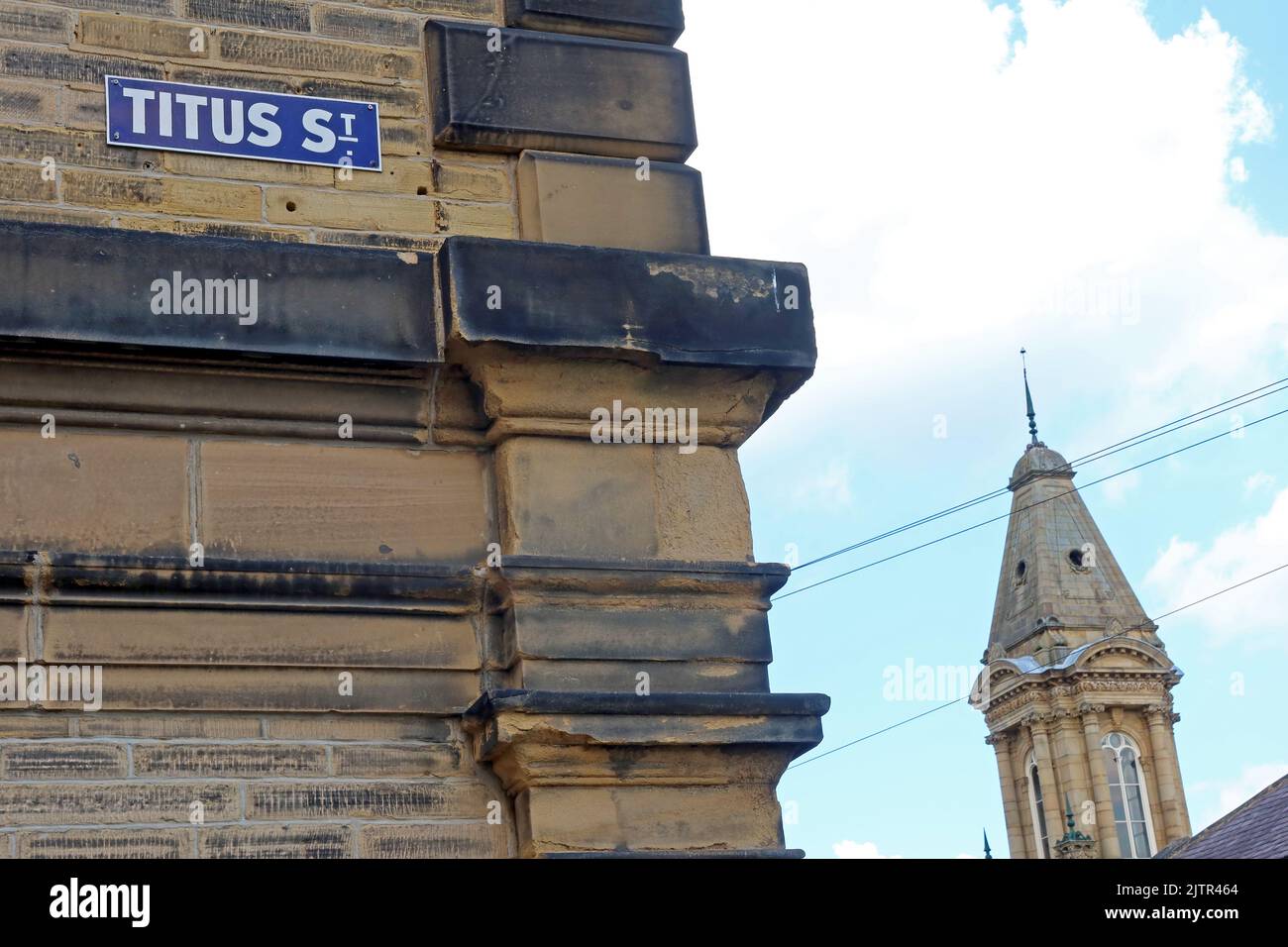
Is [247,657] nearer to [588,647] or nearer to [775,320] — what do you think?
[588,647]

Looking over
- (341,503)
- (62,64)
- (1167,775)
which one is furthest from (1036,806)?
(62,64)

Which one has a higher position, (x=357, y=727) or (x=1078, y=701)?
(x=1078, y=701)

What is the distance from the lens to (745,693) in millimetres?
3936

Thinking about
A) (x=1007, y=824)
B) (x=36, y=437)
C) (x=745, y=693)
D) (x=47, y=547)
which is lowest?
(x=745, y=693)

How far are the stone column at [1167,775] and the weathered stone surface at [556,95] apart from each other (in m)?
48.6

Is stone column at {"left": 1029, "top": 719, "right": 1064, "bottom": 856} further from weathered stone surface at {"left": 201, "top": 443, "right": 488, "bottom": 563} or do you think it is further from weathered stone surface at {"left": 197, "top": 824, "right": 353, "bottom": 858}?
weathered stone surface at {"left": 197, "top": 824, "right": 353, "bottom": 858}

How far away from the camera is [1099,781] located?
50.9 m

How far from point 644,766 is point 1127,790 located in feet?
164

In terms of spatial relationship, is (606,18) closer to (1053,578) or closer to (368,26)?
(368,26)

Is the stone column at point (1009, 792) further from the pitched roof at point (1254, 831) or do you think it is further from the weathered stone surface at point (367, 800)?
the weathered stone surface at point (367, 800)

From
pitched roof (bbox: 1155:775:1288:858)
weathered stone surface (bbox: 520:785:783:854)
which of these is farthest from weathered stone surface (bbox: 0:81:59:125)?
pitched roof (bbox: 1155:775:1288:858)

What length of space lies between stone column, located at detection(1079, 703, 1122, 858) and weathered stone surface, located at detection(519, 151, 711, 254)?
47600 mm
